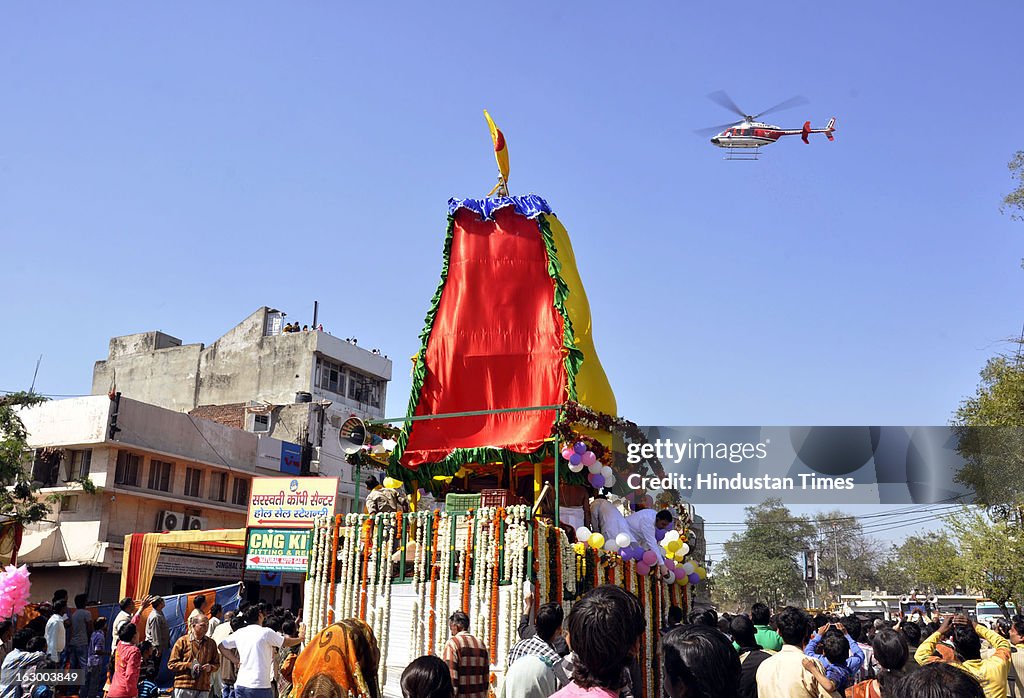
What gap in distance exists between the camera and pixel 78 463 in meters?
24.9

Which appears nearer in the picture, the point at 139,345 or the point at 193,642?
the point at 193,642

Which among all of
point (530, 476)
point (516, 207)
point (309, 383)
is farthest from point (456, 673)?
point (309, 383)

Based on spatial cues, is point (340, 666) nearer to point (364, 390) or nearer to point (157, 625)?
point (157, 625)

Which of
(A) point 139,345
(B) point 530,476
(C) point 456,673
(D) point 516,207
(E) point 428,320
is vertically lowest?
(C) point 456,673

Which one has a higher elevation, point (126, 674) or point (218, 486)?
point (218, 486)

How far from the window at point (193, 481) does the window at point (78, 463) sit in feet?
9.46

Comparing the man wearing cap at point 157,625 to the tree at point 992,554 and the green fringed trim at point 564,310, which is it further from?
the tree at point 992,554

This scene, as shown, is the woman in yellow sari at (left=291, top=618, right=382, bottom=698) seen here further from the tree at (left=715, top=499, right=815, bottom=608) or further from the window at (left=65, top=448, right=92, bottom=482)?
the tree at (left=715, top=499, right=815, bottom=608)

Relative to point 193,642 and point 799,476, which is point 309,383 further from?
point 193,642

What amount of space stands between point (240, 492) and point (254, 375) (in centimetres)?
814

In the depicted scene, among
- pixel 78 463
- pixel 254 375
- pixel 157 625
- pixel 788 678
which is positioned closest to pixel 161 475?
pixel 78 463

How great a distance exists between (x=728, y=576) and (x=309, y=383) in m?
28.3

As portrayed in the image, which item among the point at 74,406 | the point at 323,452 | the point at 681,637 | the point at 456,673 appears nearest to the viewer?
the point at 681,637

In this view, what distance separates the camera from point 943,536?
29.9 metres
